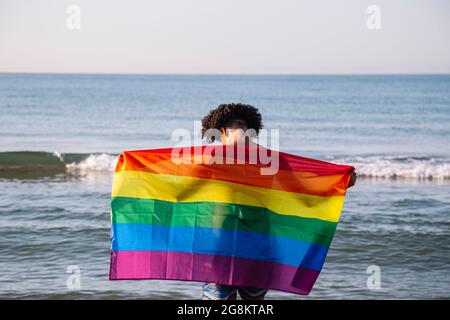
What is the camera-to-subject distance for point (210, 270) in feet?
15.8

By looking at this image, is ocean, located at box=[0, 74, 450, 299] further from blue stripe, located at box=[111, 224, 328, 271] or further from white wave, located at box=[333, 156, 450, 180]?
blue stripe, located at box=[111, 224, 328, 271]

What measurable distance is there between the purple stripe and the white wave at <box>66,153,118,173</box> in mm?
11805

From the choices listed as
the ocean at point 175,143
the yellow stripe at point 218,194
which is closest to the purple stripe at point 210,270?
the yellow stripe at point 218,194

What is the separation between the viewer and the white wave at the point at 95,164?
55.7 ft

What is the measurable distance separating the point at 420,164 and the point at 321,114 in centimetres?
1834

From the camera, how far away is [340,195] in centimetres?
511

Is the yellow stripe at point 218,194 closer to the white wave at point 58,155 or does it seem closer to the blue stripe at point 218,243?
the blue stripe at point 218,243

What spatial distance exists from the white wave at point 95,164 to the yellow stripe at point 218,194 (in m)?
11.8

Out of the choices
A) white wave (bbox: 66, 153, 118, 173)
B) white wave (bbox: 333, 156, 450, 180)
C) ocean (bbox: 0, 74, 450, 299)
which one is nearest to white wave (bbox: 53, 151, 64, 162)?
ocean (bbox: 0, 74, 450, 299)

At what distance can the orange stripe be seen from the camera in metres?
4.84

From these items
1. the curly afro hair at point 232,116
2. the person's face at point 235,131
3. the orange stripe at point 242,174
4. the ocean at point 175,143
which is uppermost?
the curly afro hair at point 232,116

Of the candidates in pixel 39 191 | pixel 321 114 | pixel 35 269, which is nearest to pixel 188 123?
pixel 321 114
